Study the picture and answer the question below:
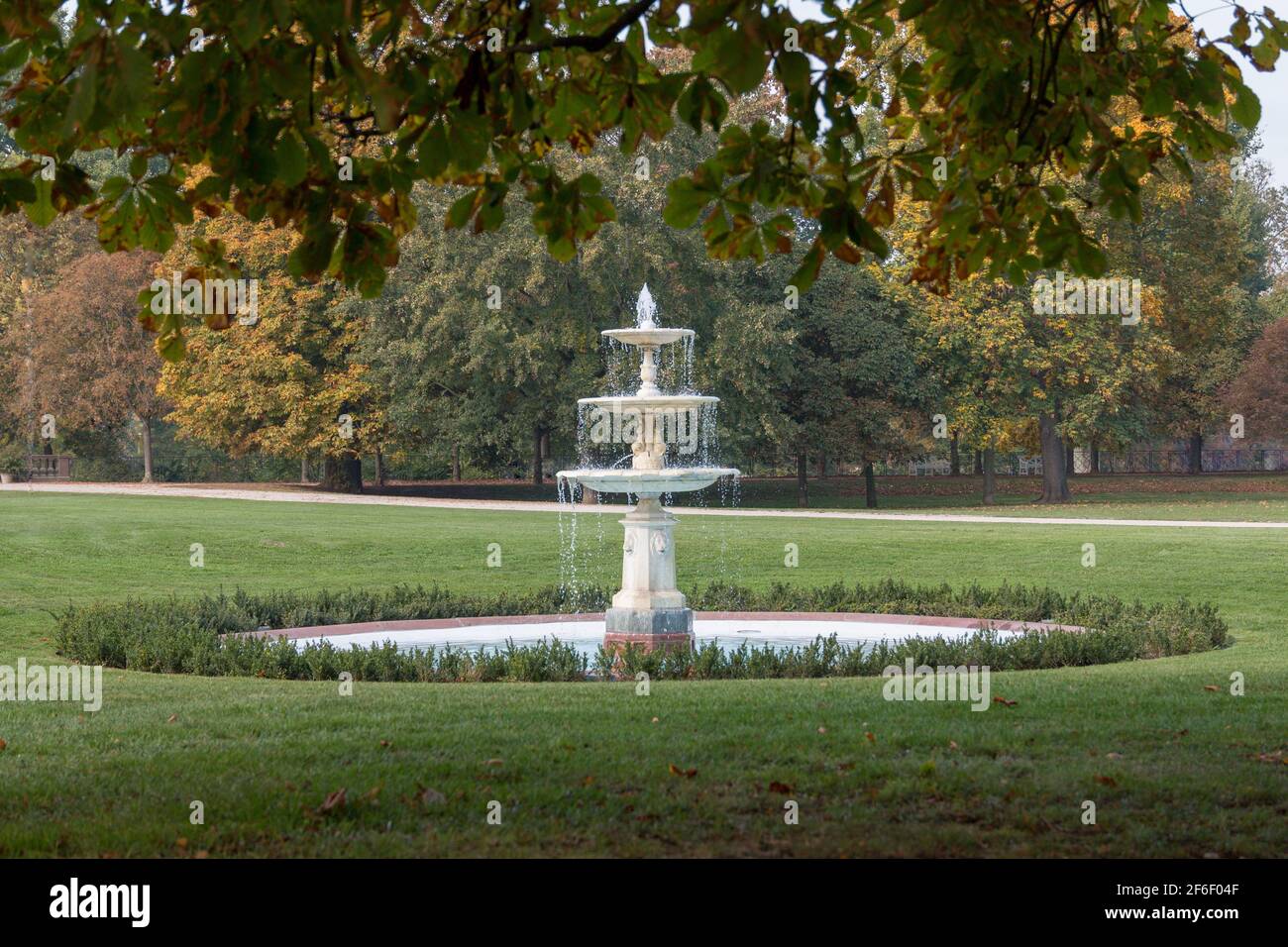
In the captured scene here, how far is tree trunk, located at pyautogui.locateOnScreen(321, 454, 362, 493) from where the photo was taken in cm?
4555

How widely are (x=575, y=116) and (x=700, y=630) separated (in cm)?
1048

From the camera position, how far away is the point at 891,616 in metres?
16.5

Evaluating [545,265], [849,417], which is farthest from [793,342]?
[545,265]

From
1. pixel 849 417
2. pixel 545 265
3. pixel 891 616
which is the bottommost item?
pixel 891 616

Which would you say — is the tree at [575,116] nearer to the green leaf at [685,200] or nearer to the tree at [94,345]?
the green leaf at [685,200]

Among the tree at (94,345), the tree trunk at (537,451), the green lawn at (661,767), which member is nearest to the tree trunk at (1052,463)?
the tree trunk at (537,451)

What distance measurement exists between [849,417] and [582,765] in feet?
124

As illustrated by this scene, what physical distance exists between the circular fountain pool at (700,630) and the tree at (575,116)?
8.01 m

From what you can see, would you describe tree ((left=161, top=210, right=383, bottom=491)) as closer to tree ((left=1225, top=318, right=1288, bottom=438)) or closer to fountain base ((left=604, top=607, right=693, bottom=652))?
tree ((left=1225, top=318, right=1288, bottom=438))

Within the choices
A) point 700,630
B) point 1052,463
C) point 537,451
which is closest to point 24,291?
point 537,451

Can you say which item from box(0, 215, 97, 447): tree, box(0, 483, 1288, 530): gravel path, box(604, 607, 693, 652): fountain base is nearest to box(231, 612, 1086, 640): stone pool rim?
box(604, 607, 693, 652): fountain base

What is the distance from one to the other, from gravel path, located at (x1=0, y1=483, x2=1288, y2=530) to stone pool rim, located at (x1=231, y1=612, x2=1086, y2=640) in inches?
501

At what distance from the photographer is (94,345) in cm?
4731
